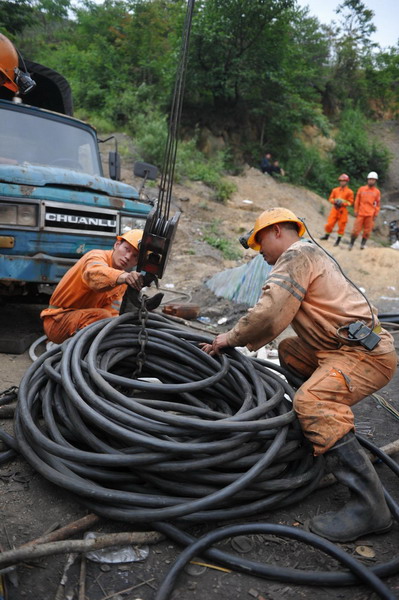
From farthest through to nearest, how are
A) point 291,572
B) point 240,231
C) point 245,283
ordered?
point 240,231, point 245,283, point 291,572

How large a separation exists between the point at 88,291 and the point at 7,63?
10.0 ft

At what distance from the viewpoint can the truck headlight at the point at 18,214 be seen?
436 cm

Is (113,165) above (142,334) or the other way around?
above

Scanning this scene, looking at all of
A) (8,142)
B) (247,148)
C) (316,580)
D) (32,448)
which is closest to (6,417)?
(32,448)

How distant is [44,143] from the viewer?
538cm

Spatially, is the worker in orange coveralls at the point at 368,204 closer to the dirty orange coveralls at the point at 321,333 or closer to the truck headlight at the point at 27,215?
the truck headlight at the point at 27,215

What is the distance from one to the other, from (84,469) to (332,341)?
161cm

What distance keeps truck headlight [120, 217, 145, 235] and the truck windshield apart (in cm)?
102

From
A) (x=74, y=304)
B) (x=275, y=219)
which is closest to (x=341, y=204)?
(x=74, y=304)

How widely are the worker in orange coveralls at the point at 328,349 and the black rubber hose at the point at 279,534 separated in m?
0.31

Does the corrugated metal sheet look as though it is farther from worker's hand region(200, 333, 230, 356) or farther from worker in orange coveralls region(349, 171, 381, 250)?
worker in orange coveralls region(349, 171, 381, 250)

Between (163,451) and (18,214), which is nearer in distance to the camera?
(163,451)

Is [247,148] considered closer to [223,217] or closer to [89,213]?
[223,217]

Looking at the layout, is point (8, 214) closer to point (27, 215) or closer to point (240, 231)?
point (27, 215)
